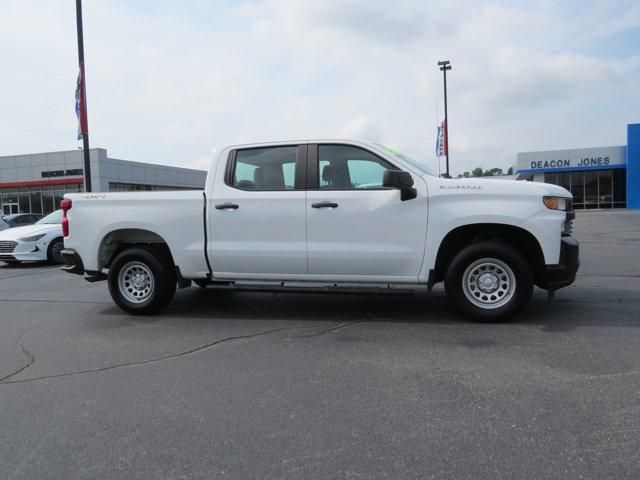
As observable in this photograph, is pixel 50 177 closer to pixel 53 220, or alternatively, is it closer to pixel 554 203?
pixel 53 220

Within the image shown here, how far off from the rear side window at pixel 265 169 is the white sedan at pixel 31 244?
8.16 metres

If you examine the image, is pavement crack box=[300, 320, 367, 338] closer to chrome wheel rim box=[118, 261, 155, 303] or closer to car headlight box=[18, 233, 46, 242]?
chrome wheel rim box=[118, 261, 155, 303]

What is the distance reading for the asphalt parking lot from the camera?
2.88m

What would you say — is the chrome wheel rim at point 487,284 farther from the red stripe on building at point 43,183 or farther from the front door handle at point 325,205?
the red stripe on building at point 43,183

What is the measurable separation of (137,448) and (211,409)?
0.62m

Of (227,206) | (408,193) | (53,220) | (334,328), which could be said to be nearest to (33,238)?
(53,220)

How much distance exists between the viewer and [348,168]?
5941 millimetres

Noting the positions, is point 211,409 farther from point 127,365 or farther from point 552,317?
point 552,317

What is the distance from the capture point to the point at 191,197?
616 centimetres

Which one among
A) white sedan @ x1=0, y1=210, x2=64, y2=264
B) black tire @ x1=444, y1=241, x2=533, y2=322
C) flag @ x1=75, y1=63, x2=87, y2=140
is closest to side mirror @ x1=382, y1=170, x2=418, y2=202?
black tire @ x1=444, y1=241, x2=533, y2=322

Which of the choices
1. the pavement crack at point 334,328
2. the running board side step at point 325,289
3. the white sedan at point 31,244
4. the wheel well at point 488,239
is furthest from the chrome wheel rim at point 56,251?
the wheel well at point 488,239

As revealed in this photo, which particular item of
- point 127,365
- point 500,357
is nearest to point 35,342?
point 127,365

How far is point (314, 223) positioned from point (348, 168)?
0.76m

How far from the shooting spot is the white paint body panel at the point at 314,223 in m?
5.42
